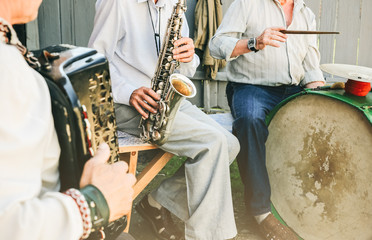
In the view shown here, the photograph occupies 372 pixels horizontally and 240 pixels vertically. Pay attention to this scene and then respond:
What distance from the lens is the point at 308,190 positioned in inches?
98.6

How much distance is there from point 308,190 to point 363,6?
10.6ft

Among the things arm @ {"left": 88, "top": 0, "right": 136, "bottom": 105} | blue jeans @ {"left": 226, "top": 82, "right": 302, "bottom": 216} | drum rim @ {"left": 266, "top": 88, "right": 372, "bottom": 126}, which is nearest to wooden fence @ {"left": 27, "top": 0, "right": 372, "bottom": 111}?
blue jeans @ {"left": 226, "top": 82, "right": 302, "bottom": 216}

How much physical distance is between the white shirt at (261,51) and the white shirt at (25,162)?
7.16 ft

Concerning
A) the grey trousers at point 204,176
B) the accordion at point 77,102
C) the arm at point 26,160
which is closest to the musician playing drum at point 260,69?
the grey trousers at point 204,176

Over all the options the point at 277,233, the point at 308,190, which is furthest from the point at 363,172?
the point at 277,233

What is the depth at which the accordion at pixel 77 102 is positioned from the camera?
37.2 inches

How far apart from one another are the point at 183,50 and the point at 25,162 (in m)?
1.63

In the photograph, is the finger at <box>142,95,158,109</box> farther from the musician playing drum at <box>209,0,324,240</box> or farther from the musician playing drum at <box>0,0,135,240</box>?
the musician playing drum at <box>0,0,135,240</box>

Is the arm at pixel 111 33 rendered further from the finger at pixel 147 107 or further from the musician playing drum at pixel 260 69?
the musician playing drum at pixel 260 69

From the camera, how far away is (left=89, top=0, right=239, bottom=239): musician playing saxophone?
2227 millimetres

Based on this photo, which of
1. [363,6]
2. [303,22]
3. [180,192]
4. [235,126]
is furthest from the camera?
[363,6]

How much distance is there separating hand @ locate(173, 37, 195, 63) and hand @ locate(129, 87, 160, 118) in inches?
10.1

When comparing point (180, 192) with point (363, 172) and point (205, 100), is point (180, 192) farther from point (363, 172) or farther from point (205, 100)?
point (205, 100)

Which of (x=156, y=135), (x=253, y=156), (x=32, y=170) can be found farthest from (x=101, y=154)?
(x=253, y=156)
